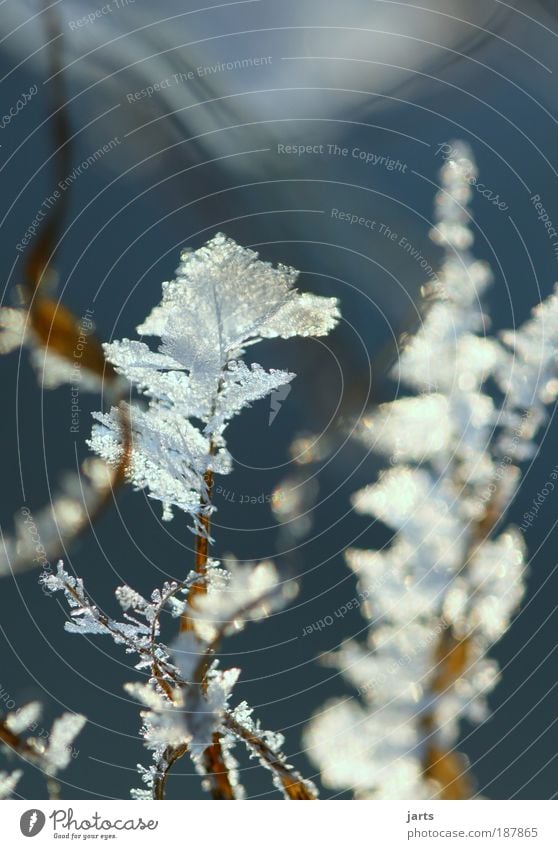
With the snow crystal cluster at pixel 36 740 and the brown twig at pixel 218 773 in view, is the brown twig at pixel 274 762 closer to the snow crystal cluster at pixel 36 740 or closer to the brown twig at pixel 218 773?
the brown twig at pixel 218 773

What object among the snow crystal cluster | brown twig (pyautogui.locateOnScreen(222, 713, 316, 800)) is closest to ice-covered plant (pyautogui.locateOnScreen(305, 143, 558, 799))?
brown twig (pyautogui.locateOnScreen(222, 713, 316, 800))

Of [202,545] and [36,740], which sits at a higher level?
[202,545]

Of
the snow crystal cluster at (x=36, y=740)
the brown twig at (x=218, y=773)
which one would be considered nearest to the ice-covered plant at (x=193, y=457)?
the brown twig at (x=218, y=773)

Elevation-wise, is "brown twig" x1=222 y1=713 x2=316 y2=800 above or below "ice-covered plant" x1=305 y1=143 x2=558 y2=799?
below

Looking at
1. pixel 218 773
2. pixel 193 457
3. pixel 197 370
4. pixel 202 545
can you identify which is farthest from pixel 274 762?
pixel 197 370

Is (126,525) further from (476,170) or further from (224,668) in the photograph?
(476,170)

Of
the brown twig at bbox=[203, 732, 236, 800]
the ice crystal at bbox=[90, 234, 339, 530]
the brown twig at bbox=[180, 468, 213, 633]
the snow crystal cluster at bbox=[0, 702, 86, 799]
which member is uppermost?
the ice crystal at bbox=[90, 234, 339, 530]

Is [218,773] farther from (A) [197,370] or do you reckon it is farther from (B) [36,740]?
(A) [197,370]

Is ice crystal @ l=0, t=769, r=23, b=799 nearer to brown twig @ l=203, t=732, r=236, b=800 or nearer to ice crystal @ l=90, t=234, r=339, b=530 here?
brown twig @ l=203, t=732, r=236, b=800
